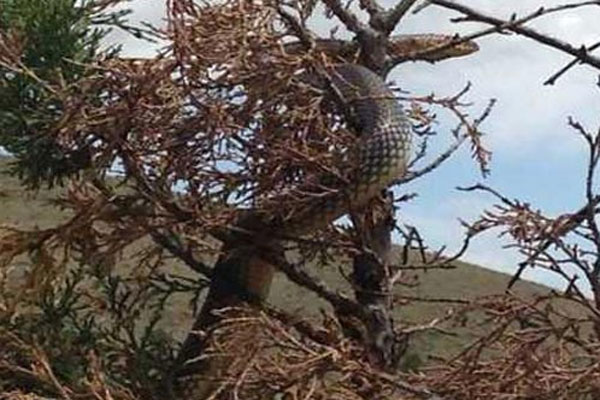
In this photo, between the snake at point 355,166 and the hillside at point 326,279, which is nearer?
the snake at point 355,166

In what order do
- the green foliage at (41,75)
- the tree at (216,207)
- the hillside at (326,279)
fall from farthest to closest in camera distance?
the hillside at (326,279)
the green foliage at (41,75)
the tree at (216,207)

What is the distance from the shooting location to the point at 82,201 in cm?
340

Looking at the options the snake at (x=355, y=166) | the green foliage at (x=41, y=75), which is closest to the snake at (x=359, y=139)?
the snake at (x=355, y=166)

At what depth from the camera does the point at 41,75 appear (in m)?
3.66

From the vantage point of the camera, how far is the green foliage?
11.6ft

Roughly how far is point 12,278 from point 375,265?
1.73m

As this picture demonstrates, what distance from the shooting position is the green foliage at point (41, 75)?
139 inches

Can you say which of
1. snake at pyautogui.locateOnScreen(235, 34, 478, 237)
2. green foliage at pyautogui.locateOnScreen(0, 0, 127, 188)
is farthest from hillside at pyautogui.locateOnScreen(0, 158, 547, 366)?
snake at pyautogui.locateOnScreen(235, 34, 478, 237)

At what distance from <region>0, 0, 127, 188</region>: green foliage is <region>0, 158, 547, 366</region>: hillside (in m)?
0.15

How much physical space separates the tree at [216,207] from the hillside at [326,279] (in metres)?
0.20

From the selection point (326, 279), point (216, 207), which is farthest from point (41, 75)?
point (326, 279)

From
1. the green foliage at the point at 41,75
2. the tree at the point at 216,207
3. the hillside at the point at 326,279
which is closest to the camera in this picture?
the tree at the point at 216,207

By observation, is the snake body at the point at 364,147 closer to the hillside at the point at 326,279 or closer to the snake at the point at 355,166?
the snake at the point at 355,166

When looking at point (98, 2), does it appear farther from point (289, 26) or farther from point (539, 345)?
point (539, 345)
